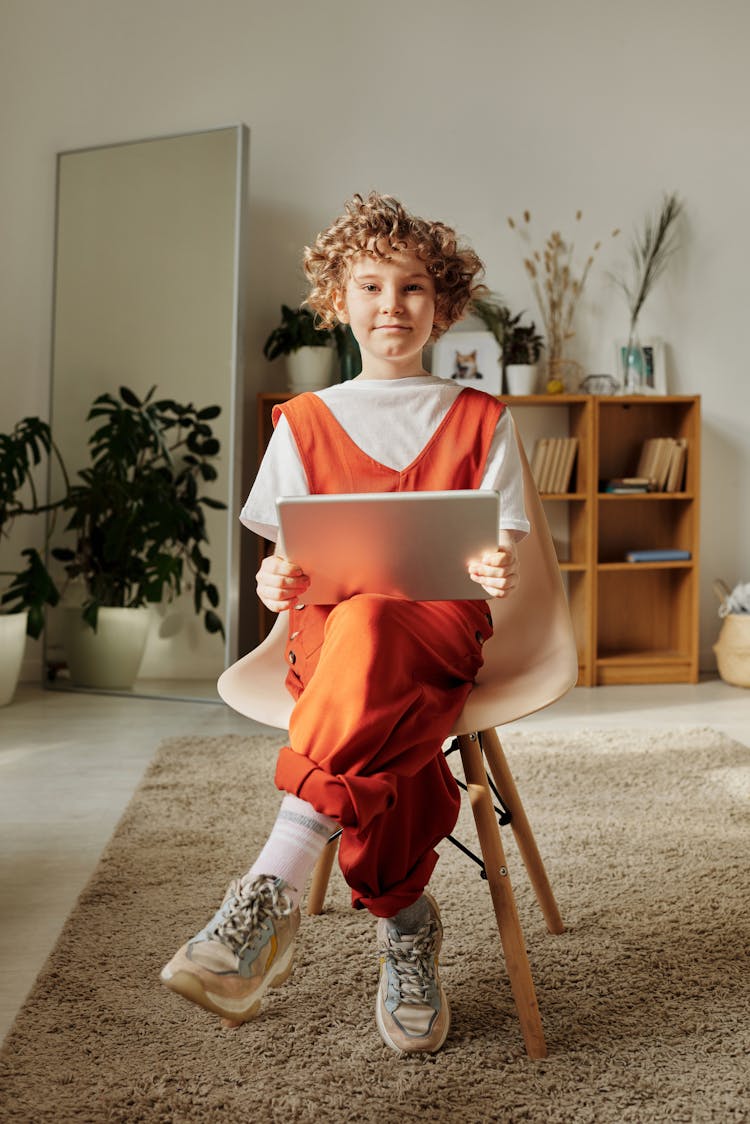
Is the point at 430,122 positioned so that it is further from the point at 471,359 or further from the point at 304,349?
the point at 304,349

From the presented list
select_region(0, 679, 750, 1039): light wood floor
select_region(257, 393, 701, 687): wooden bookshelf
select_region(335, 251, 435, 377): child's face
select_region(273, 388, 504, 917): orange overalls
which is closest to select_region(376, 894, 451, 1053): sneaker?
select_region(273, 388, 504, 917): orange overalls

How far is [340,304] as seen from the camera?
1.61 m

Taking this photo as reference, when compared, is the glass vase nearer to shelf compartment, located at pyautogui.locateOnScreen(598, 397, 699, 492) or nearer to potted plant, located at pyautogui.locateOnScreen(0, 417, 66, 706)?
shelf compartment, located at pyautogui.locateOnScreen(598, 397, 699, 492)

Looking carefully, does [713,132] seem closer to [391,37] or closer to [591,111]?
[591,111]

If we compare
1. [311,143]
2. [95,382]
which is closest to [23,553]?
[95,382]

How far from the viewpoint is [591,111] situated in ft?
13.7

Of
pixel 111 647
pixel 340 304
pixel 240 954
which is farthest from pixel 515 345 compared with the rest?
pixel 240 954

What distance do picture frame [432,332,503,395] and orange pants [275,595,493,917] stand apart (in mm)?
2814

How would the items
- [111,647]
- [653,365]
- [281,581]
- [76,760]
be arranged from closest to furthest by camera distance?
[281,581] < [76,760] < [111,647] < [653,365]

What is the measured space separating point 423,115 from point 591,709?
2.29m

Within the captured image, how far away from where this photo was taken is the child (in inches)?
44.9

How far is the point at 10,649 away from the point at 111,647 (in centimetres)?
36

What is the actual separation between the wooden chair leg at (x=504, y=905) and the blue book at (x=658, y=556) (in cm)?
268

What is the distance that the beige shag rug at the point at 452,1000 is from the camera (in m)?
1.19
